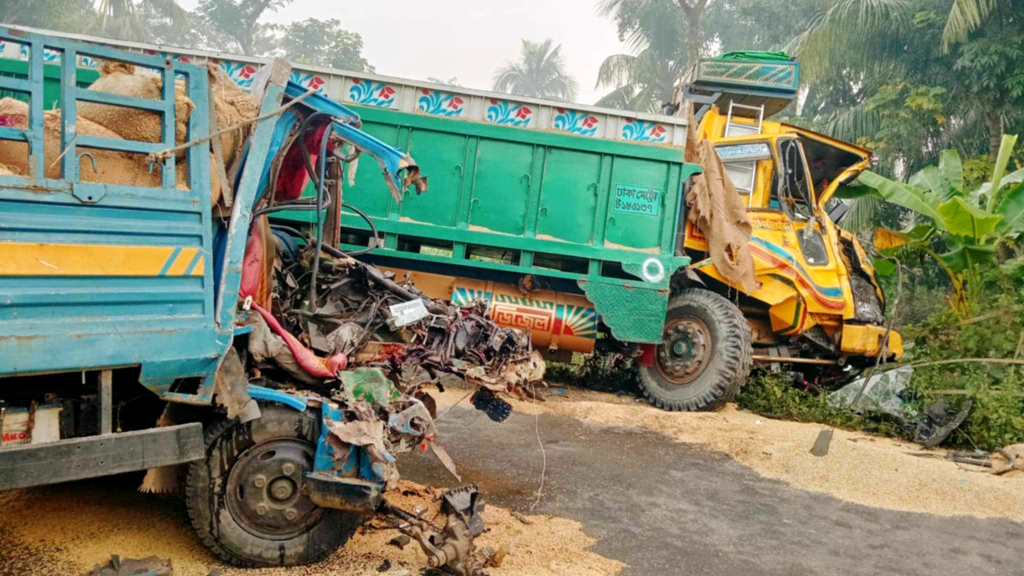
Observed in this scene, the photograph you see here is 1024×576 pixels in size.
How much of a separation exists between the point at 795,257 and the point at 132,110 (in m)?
6.93

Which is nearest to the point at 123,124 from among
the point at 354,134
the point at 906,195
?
the point at 354,134

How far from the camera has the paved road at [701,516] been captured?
447 cm

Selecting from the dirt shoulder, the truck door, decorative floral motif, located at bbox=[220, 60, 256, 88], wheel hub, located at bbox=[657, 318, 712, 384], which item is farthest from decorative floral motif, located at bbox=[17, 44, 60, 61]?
the truck door

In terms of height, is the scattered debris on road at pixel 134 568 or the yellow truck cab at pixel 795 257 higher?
the yellow truck cab at pixel 795 257

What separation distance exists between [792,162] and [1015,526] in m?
4.53

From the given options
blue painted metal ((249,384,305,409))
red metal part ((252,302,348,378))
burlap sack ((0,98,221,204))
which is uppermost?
burlap sack ((0,98,221,204))

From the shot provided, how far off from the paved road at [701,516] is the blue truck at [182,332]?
1146 millimetres

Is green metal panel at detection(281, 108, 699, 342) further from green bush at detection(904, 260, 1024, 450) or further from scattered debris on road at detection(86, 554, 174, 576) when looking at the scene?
scattered debris on road at detection(86, 554, 174, 576)

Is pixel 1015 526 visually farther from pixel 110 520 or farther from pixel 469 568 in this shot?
pixel 110 520

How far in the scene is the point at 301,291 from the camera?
462cm

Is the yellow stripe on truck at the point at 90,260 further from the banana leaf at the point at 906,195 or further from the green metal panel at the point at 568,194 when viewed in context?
the banana leaf at the point at 906,195

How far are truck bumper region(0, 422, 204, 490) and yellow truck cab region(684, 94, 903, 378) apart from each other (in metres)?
6.28

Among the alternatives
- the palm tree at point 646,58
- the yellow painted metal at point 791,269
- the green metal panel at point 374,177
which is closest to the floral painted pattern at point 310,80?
the green metal panel at point 374,177

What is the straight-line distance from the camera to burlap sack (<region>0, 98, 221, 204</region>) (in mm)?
3117
